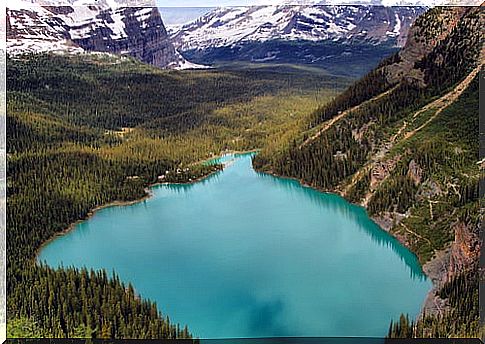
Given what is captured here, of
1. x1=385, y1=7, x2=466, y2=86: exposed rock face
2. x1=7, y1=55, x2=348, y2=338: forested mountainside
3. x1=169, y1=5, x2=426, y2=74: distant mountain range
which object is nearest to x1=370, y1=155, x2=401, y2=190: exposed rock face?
x1=7, y1=55, x2=348, y2=338: forested mountainside

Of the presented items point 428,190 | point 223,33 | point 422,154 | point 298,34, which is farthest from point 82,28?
point 428,190

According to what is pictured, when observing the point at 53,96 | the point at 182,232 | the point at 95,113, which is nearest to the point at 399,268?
the point at 182,232

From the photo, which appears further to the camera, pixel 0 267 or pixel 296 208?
pixel 296 208

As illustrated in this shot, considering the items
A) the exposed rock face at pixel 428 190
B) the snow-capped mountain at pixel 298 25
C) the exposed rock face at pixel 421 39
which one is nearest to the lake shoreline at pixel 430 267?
the exposed rock face at pixel 428 190

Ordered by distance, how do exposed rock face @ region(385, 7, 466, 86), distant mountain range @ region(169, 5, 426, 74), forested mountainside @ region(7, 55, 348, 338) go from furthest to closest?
1. distant mountain range @ region(169, 5, 426, 74)
2. exposed rock face @ region(385, 7, 466, 86)
3. forested mountainside @ region(7, 55, 348, 338)

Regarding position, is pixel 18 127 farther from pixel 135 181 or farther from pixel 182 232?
pixel 182 232

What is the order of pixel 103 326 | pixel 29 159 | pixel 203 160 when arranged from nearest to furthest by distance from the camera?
pixel 103 326 → pixel 29 159 → pixel 203 160

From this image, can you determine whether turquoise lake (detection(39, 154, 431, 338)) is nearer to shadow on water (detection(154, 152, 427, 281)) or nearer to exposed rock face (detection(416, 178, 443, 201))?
shadow on water (detection(154, 152, 427, 281))
